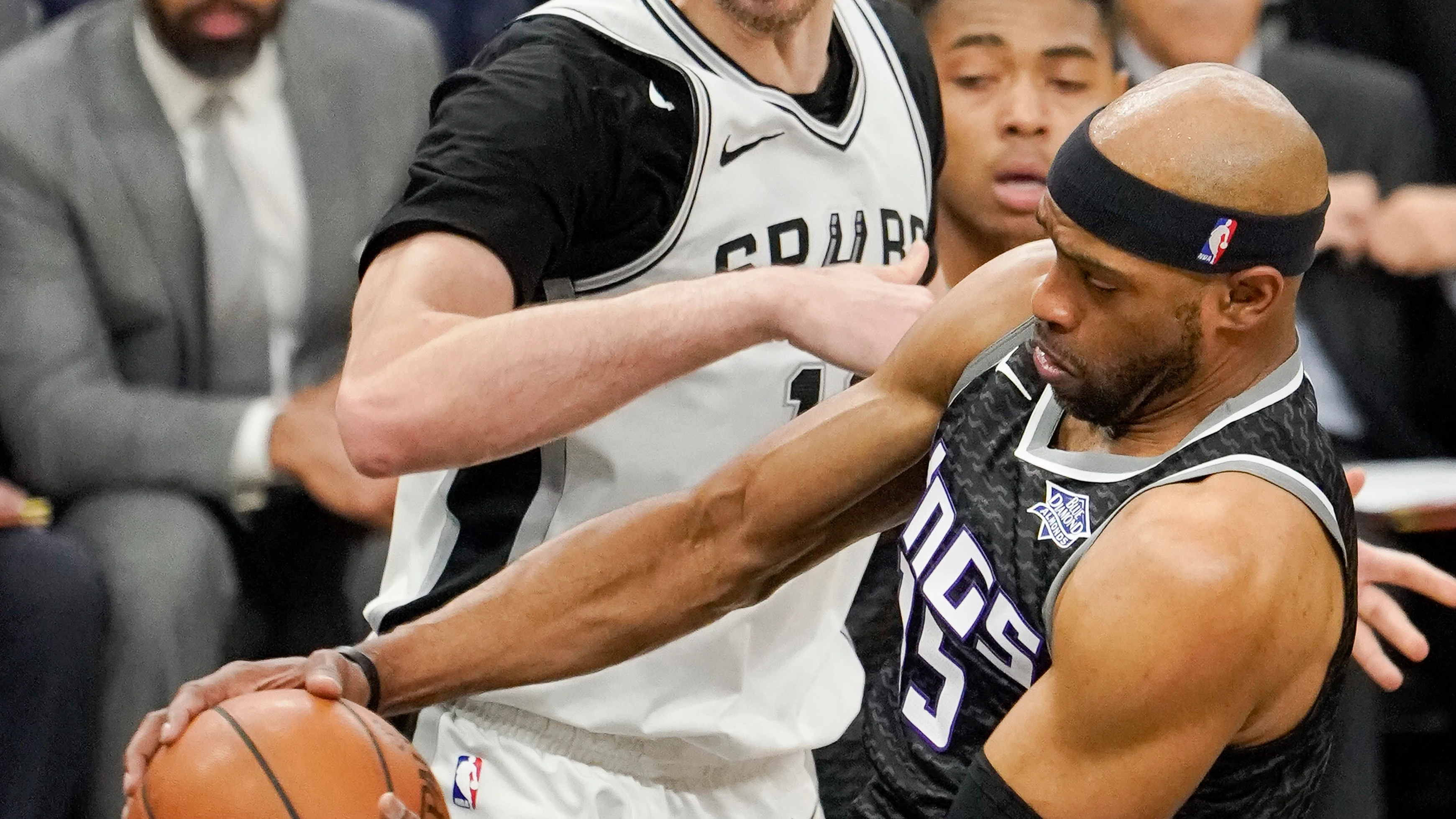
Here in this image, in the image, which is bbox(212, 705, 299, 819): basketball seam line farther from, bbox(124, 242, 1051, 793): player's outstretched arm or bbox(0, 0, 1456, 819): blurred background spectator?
bbox(0, 0, 1456, 819): blurred background spectator

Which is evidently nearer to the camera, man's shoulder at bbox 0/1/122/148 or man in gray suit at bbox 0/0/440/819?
man in gray suit at bbox 0/0/440/819

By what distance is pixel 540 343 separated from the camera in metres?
2.46

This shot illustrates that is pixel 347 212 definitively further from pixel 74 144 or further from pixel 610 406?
pixel 610 406

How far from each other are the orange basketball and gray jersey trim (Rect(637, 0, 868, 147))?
1.07 metres

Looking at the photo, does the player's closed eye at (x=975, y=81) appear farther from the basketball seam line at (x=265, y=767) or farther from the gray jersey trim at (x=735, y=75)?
the basketball seam line at (x=265, y=767)

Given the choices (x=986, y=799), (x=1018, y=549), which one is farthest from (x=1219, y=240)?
(x=986, y=799)

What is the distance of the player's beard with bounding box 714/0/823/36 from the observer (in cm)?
273

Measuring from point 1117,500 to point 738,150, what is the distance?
87cm

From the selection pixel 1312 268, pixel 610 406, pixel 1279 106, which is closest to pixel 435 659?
pixel 610 406

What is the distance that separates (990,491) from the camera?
90.1 inches

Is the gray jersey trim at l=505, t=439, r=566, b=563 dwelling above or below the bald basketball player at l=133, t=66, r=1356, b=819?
below

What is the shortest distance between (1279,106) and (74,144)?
2812mm

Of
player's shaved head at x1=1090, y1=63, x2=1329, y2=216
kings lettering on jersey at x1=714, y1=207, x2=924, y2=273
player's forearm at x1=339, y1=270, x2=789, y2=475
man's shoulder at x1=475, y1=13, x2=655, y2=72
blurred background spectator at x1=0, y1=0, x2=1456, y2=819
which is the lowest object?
blurred background spectator at x1=0, y1=0, x2=1456, y2=819

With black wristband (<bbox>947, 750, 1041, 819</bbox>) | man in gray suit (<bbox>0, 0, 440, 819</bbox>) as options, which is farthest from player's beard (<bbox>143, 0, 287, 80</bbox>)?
black wristband (<bbox>947, 750, 1041, 819</bbox>)
